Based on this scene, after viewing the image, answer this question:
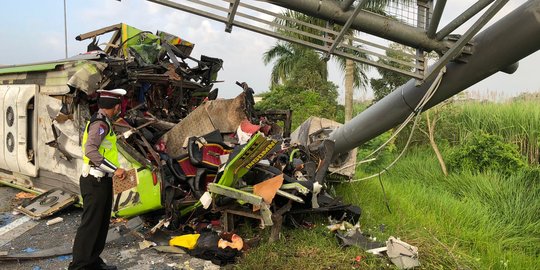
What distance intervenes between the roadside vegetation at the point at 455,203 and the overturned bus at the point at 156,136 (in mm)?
504

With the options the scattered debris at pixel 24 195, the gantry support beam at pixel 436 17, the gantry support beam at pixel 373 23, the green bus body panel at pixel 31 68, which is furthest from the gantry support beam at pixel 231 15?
the scattered debris at pixel 24 195

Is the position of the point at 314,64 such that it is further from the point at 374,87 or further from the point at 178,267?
the point at 178,267

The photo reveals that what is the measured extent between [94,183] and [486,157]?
9.00 m

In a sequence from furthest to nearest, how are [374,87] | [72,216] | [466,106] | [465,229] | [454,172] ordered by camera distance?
[374,87], [466,106], [454,172], [465,229], [72,216]

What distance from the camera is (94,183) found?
13.0 feet

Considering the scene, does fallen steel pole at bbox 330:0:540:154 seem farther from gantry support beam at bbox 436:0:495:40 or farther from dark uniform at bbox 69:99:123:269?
dark uniform at bbox 69:99:123:269

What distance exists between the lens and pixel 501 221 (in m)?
7.68

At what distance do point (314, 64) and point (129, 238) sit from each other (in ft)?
53.2

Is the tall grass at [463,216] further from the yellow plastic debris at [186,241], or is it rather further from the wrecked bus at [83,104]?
the wrecked bus at [83,104]

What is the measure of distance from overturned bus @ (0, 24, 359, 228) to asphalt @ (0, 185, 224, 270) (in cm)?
32

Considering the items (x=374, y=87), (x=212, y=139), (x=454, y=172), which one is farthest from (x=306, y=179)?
(x=374, y=87)

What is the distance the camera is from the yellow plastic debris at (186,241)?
471 centimetres

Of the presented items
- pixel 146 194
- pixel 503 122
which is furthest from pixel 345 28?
pixel 503 122

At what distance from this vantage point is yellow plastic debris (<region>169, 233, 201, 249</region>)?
4.71 metres
